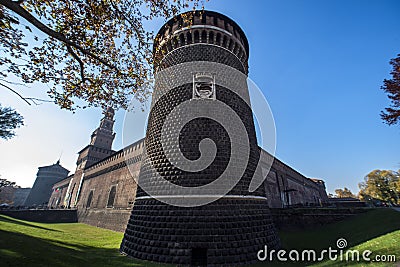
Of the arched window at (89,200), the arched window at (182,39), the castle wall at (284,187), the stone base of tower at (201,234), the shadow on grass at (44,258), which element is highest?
the arched window at (182,39)

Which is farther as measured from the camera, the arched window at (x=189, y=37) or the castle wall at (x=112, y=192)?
the castle wall at (x=112, y=192)

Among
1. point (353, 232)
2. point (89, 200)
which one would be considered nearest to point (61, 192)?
point (89, 200)

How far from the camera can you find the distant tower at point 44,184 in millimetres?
61938

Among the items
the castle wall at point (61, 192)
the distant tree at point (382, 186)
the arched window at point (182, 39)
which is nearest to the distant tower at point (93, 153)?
the castle wall at point (61, 192)

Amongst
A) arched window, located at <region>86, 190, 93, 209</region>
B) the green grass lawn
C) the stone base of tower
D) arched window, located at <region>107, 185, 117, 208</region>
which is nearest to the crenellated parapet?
the stone base of tower

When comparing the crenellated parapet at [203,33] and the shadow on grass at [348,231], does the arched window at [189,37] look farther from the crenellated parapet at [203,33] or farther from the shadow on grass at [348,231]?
the shadow on grass at [348,231]

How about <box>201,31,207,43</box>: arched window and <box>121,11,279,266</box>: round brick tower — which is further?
<box>201,31,207,43</box>: arched window

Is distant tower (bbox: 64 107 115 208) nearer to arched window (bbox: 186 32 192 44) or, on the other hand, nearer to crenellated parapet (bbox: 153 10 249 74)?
crenellated parapet (bbox: 153 10 249 74)

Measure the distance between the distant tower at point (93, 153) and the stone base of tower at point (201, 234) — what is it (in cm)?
3331

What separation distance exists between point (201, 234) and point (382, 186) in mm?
57067

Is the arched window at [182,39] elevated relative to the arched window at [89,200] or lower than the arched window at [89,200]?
elevated

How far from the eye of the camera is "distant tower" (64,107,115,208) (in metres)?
39.8

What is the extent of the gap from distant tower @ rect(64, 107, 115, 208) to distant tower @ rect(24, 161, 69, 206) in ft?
91.5

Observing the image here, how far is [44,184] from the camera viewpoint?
63.8 meters
